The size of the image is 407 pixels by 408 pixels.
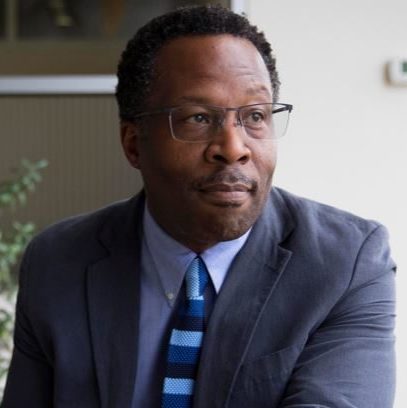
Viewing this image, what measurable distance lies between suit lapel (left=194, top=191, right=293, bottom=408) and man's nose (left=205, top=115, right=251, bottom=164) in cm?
23

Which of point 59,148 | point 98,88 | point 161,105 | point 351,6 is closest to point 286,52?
point 351,6

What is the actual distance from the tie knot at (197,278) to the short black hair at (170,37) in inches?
13.0

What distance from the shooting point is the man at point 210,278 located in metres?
1.77

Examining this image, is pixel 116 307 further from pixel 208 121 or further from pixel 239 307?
pixel 208 121

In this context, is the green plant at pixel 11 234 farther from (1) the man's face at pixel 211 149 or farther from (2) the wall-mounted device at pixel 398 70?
(1) the man's face at pixel 211 149

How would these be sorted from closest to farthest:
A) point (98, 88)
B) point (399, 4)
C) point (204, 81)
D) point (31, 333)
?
point (204, 81), point (31, 333), point (399, 4), point (98, 88)

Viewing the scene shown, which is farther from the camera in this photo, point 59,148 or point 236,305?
point 59,148

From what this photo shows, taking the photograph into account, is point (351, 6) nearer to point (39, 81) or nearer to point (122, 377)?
point (39, 81)

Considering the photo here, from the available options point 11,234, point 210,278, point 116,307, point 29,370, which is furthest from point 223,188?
point 11,234

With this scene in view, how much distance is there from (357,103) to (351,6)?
352 millimetres

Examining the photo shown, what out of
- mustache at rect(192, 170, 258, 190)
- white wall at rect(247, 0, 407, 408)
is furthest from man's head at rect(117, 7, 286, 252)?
white wall at rect(247, 0, 407, 408)

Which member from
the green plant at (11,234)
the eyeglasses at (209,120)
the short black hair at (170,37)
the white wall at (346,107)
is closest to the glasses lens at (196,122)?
the eyeglasses at (209,120)

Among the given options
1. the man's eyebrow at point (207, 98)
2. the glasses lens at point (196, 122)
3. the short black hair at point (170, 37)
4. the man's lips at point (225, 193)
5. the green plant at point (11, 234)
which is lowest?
the green plant at point (11, 234)

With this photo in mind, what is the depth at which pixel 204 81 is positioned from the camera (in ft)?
5.79
